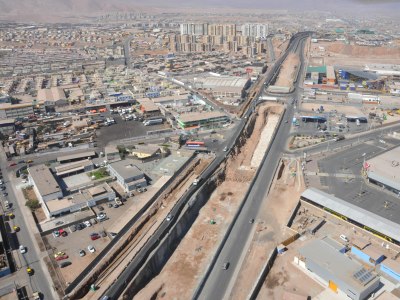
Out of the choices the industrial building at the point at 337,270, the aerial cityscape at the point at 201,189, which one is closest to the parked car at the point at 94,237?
the aerial cityscape at the point at 201,189

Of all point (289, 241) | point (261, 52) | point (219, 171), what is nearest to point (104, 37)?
point (261, 52)

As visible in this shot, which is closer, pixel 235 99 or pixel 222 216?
pixel 222 216

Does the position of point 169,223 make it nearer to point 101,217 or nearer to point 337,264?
point 101,217

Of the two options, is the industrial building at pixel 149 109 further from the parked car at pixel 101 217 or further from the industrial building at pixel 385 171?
the industrial building at pixel 385 171

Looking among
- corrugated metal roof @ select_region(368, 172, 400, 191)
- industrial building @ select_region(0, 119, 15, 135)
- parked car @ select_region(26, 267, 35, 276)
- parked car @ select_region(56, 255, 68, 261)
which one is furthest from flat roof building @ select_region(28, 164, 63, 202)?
corrugated metal roof @ select_region(368, 172, 400, 191)

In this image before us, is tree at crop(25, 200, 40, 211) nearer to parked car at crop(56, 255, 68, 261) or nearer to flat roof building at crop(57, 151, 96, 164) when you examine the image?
parked car at crop(56, 255, 68, 261)

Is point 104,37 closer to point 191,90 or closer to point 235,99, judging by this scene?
point 191,90
